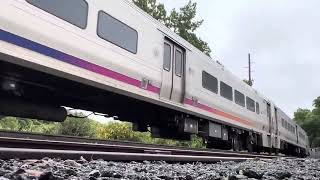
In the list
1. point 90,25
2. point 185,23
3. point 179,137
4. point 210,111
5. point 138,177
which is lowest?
point 138,177

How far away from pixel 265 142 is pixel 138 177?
16598 mm

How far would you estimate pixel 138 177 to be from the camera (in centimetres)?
343

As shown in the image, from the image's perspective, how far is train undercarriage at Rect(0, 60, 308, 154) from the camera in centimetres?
682

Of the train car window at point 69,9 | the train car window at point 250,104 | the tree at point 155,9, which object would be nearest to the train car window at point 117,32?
the train car window at point 69,9

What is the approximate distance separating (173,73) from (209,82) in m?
2.72

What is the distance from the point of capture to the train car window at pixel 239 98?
15656mm

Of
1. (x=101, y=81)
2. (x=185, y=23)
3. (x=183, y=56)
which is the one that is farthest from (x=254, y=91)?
(x=185, y=23)

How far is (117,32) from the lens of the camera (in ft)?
26.9

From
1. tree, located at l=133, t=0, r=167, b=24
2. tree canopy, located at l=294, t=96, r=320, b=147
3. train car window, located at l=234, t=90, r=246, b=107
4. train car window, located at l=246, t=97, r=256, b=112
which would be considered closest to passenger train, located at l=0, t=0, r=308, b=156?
train car window, located at l=234, t=90, r=246, b=107

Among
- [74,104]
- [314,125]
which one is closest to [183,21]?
[74,104]

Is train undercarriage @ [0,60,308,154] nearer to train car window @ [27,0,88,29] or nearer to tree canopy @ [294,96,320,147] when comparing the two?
train car window @ [27,0,88,29]

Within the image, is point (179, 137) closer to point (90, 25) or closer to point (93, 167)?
point (90, 25)

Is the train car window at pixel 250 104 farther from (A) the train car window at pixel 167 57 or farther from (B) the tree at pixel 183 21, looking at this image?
Result: (B) the tree at pixel 183 21

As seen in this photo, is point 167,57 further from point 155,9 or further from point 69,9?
point 155,9
